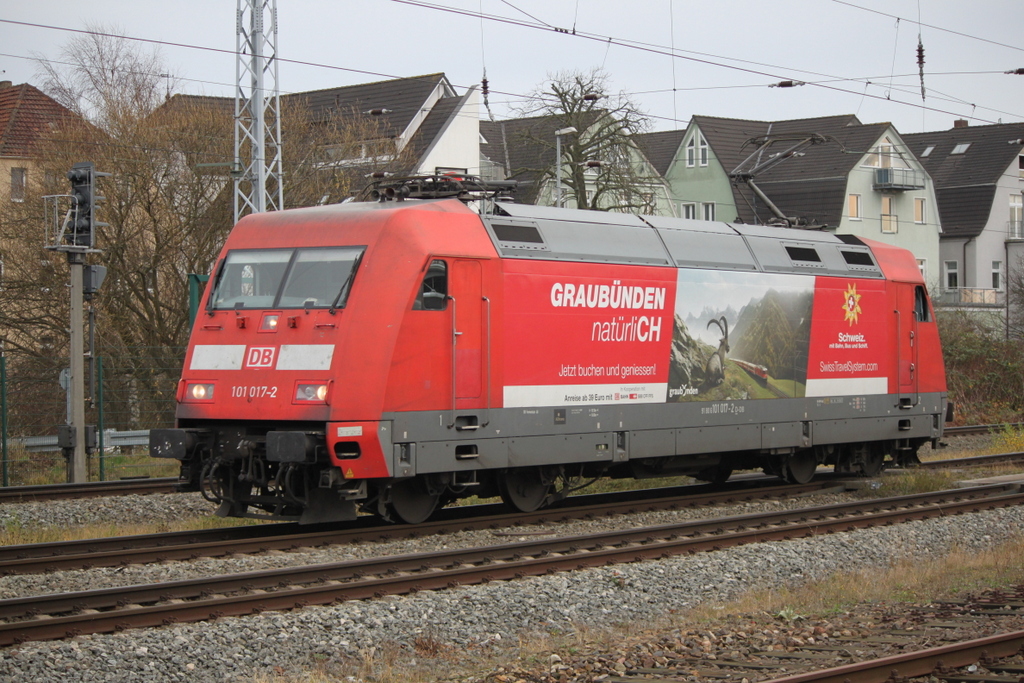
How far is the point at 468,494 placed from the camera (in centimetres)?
1266

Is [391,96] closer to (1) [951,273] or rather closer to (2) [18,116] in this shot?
(2) [18,116]

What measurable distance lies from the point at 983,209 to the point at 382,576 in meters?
54.9

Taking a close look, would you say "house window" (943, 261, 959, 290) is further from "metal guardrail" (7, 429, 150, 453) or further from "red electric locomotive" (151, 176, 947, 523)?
"metal guardrail" (7, 429, 150, 453)

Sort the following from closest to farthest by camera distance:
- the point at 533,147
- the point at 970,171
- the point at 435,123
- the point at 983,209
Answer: the point at 435,123 → the point at 533,147 → the point at 983,209 → the point at 970,171

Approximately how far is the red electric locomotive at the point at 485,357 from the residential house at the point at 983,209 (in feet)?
150

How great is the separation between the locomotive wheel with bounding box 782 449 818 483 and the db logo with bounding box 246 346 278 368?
318 inches

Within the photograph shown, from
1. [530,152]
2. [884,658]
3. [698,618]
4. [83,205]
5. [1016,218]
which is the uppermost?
[530,152]

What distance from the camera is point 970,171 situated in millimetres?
60031

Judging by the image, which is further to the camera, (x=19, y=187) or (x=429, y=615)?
(x=19, y=187)

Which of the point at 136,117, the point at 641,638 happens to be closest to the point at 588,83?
the point at 136,117

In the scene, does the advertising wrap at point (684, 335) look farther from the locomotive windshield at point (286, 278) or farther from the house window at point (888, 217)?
the house window at point (888, 217)

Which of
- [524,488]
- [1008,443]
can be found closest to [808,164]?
[1008,443]

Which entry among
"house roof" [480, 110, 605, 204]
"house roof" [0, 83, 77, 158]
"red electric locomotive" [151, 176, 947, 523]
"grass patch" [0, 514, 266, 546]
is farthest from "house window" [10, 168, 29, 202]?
"house roof" [480, 110, 605, 204]

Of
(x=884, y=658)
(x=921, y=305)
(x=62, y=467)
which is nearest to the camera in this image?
(x=884, y=658)
